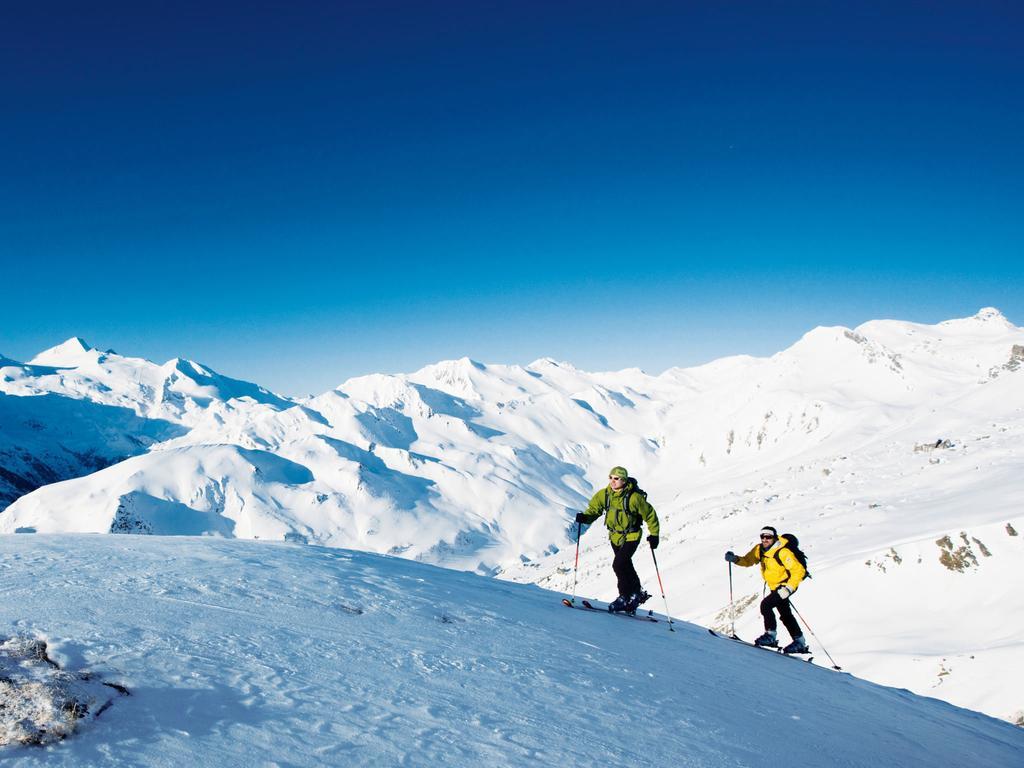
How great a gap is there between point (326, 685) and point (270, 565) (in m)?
5.28

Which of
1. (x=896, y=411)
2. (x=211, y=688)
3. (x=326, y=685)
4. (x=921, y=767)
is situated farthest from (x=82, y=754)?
(x=896, y=411)

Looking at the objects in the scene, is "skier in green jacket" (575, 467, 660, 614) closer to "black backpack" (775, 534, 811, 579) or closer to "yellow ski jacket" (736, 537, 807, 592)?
"yellow ski jacket" (736, 537, 807, 592)

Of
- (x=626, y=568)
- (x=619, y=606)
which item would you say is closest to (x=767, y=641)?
(x=619, y=606)

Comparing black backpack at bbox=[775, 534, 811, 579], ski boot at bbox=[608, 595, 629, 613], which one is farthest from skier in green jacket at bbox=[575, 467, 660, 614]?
black backpack at bbox=[775, 534, 811, 579]

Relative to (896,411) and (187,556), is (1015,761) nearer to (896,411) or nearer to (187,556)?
(187,556)

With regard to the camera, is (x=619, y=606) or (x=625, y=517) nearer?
(x=625, y=517)

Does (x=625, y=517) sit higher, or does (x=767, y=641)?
(x=625, y=517)

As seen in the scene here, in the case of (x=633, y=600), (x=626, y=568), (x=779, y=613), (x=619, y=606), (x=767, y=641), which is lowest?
(x=767, y=641)

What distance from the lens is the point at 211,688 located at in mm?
5246

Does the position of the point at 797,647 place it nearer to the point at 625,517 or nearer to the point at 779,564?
the point at 779,564

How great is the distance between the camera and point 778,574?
1259cm

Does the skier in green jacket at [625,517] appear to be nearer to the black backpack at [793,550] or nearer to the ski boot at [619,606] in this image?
the ski boot at [619,606]

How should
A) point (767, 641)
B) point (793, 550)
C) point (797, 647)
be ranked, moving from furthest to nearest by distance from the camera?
point (767, 641) < point (797, 647) < point (793, 550)

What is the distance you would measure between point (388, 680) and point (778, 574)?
9.49 metres
